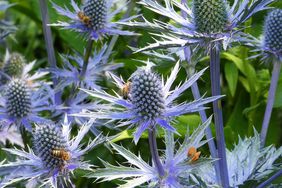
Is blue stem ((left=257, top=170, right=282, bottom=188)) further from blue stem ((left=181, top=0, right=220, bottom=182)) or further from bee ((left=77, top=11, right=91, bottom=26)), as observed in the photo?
bee ((left=77, top=11, right=91, bottom=26))

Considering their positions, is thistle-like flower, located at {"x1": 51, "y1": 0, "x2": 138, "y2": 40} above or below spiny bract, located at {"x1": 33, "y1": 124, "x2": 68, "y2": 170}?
above

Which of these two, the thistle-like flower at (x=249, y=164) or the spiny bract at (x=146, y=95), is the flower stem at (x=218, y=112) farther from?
the spiny bract at (x=146, y=95)

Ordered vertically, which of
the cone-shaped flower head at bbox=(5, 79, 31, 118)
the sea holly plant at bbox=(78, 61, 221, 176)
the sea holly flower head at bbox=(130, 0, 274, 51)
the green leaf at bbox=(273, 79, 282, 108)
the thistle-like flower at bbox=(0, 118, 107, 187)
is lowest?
the thistle-like flower at bbox=(0, 118, 107, 187)

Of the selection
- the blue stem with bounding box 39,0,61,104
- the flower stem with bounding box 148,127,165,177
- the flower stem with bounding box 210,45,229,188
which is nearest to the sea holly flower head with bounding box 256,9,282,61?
the flower stem with bounding box 210,45,229,188

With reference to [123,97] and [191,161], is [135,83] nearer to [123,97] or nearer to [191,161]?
[123,97]

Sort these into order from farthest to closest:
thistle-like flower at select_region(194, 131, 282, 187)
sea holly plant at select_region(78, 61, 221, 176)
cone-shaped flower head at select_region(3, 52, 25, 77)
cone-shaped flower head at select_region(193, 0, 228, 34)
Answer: cone-shaped flower head at select_region(3, 52, 25, 77)
thistle-like flower at select_region(194, 131, 282, 187)
cone-shaped flower head at select_region(193, 0, 228, 34)
sea holly plant at select_region(78, 61, 221, 176)

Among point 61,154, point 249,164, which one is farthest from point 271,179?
point 61,154

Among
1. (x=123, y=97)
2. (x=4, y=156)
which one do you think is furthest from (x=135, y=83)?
(x=4, y=156)
